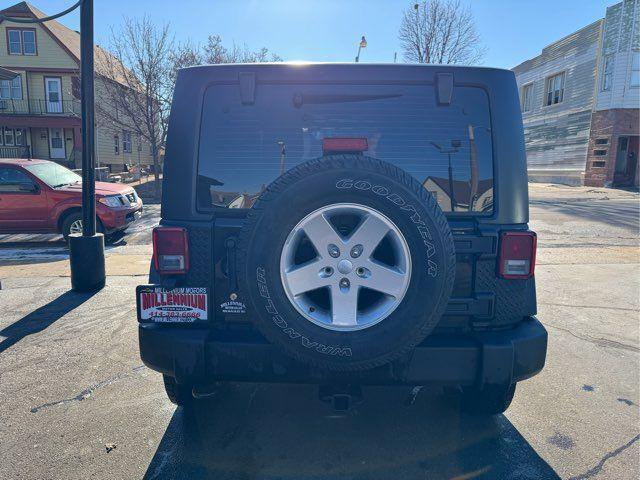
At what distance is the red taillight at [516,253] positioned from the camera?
238 centimetres

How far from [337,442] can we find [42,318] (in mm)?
3771

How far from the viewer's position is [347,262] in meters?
2.12

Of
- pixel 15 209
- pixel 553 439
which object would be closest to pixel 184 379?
pixel 553 439

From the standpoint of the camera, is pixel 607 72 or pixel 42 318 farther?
pixel 607 72

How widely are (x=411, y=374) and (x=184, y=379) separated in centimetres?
119

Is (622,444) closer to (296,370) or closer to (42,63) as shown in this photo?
(296,370)

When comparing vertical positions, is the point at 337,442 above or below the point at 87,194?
below

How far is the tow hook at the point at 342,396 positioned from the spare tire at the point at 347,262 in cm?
29

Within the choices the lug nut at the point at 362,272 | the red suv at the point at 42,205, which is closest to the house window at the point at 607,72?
the red suv at the point at 42,205

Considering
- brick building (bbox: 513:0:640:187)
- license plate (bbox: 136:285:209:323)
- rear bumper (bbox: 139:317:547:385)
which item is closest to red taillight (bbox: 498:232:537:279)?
rear bumper (bbox: 139:317:547:385)

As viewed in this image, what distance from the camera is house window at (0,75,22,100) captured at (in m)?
29.1

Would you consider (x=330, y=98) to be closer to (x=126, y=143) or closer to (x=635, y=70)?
(x=635, y=70)

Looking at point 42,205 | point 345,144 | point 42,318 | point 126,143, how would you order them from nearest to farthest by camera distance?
point 345,144 → point 42,318 → point 42,205 → point 126,143

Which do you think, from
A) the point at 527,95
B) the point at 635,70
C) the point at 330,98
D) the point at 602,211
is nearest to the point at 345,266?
the point at 330,98
